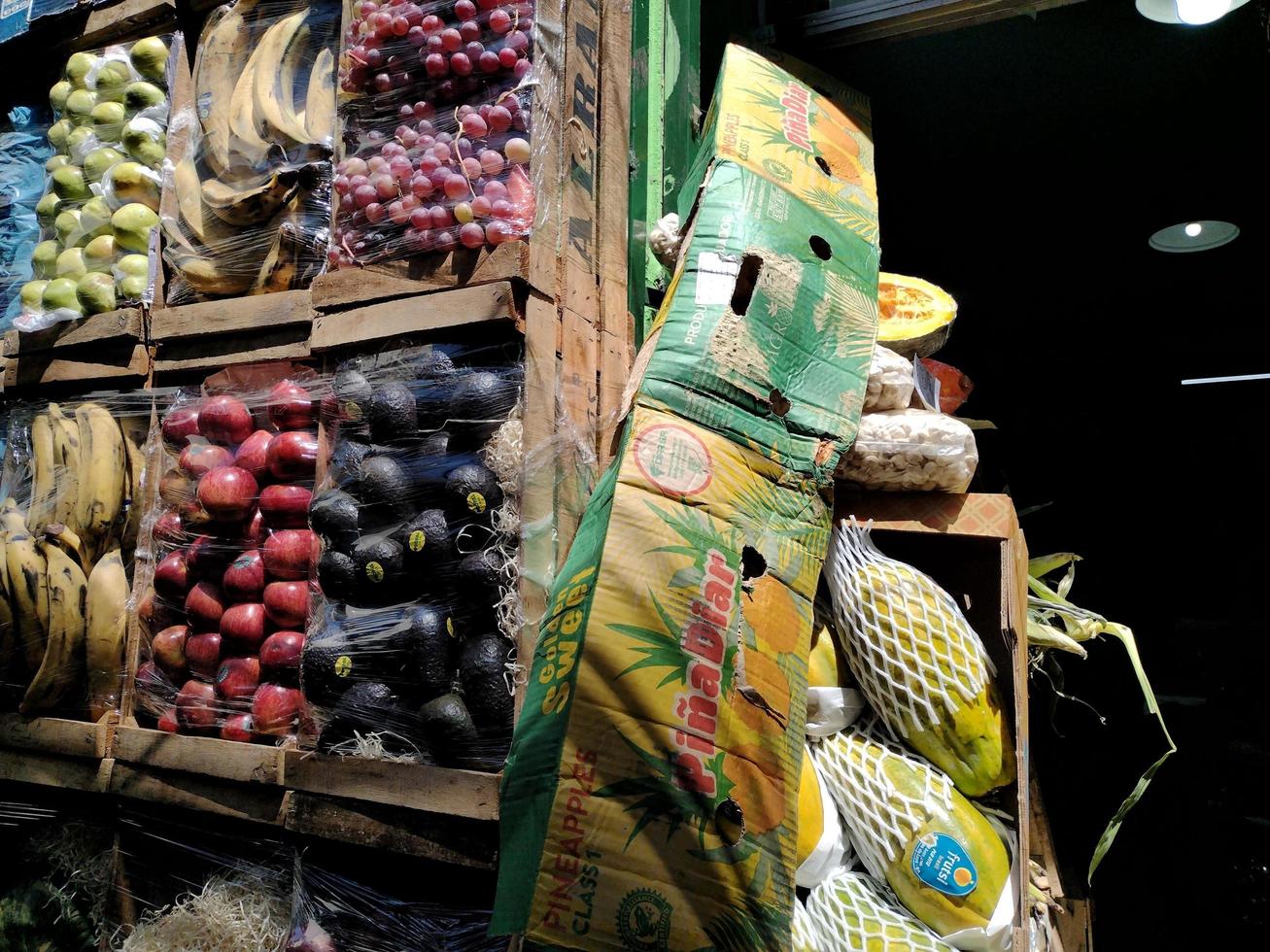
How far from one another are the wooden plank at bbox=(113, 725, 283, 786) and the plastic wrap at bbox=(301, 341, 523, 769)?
0.25m

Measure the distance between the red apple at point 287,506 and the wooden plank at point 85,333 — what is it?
1013mm

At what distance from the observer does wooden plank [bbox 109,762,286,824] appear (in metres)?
2.28

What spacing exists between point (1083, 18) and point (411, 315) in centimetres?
274

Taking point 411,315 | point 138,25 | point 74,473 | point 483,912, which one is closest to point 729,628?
point 483,912

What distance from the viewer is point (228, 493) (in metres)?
2.47

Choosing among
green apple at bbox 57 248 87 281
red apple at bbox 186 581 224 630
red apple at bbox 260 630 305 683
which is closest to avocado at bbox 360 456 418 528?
red apple at bbox 260 630 305 683

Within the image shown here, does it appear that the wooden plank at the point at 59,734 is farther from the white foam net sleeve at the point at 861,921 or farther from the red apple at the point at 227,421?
the white foam net sleeve at the point at 861,921

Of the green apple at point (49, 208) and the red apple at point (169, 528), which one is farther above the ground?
the green apple at point (49, 208)

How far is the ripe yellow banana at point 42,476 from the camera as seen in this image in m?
2.94

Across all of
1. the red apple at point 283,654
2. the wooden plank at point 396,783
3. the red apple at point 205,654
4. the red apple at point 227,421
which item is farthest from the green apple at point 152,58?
the wooden plank at point 396,783

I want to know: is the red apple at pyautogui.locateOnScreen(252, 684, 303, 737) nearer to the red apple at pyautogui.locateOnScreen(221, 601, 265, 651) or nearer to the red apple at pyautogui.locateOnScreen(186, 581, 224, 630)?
the red apple at pyautogui.locateOnScreen(221, 601, 265, 651)

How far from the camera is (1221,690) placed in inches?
157

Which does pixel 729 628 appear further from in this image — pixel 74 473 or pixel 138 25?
pixel 138 25

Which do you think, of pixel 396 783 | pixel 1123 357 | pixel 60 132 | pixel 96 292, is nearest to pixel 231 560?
pixel 396 783
